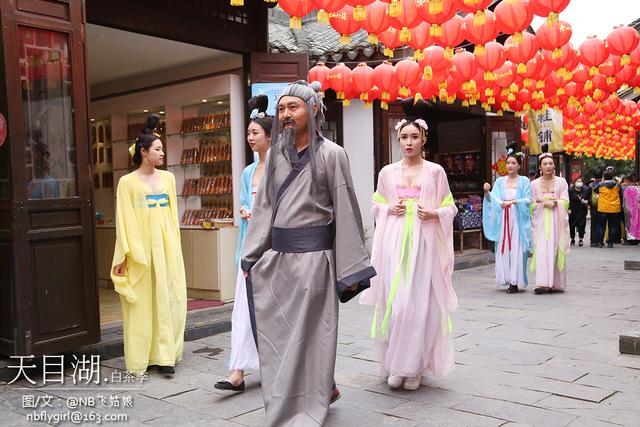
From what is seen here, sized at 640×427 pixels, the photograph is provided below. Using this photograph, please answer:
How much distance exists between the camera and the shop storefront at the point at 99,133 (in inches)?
184

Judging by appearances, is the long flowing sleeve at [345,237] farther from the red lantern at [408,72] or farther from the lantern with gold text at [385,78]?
the lantern with gold text at [385,78]

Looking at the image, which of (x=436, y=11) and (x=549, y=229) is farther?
(x=549, y=229)

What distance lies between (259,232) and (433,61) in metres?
5.66

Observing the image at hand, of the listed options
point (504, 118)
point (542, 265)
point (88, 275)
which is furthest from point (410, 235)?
point (504, 118)

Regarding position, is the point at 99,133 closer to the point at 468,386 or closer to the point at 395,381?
the point at 395,381

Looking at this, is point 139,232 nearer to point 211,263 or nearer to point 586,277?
point 211,263

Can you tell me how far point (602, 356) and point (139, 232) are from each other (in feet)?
12.4

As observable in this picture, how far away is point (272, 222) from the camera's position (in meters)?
3.57

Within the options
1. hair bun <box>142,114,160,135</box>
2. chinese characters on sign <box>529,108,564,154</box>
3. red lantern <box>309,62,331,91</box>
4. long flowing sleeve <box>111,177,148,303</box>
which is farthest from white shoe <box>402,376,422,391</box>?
chinese characters on sign <box>529,108,564,154</box>

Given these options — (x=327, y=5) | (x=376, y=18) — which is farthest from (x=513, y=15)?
(x=327, y=5)

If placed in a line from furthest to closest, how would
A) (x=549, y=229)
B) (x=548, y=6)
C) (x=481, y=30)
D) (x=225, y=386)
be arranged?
(x=549, y=229) < (x=481, y=30) < (x=548, y=6) < (x=225, y=386)

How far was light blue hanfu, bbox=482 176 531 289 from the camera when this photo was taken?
8719 mm

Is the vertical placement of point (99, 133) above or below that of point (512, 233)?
above

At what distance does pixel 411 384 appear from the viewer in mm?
4285
